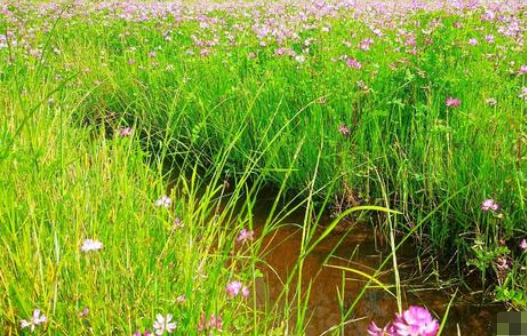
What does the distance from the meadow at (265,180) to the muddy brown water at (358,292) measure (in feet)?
0.16

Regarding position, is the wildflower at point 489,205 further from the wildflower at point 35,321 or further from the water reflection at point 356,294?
the wildflower at point 35,321

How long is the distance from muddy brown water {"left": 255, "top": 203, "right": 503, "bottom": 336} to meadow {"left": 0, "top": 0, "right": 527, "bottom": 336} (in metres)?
0.05

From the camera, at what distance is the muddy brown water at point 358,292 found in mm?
2525

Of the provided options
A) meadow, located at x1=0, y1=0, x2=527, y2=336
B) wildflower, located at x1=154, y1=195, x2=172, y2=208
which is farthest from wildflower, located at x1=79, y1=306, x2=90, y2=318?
wildflower, located at x1=154, y1=195, x2=172, y2=208

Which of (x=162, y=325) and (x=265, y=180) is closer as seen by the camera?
(x=162, y=325)

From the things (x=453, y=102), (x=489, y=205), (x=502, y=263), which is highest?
(x=453, y=102)

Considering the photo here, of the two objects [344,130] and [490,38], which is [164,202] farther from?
[490,38]

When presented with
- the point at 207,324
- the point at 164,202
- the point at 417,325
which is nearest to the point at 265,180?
the point at 164,202

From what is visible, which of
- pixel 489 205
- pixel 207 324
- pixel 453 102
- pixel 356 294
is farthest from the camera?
pixel 453 102

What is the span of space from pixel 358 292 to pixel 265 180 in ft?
4.11

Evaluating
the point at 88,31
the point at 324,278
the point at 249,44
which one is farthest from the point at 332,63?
the point at 88,31

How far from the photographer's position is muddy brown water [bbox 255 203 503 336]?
2.53 meters

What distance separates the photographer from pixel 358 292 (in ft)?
9.09

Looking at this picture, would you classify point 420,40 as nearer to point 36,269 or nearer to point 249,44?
point 249,44
